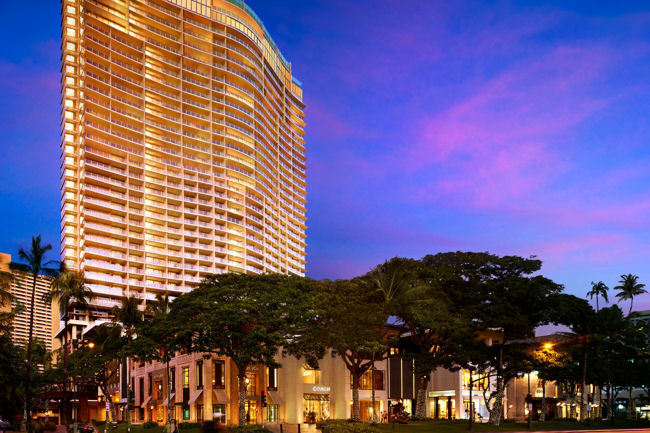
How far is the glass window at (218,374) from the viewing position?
2603 inches

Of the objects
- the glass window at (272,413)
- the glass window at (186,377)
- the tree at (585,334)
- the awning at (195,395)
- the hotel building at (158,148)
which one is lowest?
the glass window at (272,413)

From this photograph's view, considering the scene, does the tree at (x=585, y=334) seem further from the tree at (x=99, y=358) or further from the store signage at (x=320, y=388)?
the tree at (x=99, y=358)

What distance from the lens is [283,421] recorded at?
67438 mm

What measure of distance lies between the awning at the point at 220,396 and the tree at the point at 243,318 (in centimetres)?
1127

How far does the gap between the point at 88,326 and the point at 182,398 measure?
8218 centimetres

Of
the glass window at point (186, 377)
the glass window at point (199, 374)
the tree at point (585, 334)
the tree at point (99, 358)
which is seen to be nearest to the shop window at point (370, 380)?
the glass window at point (199, 374)

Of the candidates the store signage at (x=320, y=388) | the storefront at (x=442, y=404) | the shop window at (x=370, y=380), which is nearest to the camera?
the store signage at (x=320, y=388)

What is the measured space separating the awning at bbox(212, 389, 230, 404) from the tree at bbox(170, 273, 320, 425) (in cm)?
1127

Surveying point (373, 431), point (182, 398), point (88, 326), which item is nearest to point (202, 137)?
point (88, 326)

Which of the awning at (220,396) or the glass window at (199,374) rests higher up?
the glass window at (199,374)

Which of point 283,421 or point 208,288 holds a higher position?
point 208,288

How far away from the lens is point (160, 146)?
6560 inches

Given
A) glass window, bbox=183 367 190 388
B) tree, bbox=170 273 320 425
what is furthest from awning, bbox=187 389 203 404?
tree, bbox=170 273 320 425

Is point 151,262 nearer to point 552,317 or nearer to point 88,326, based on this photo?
point 88,326
